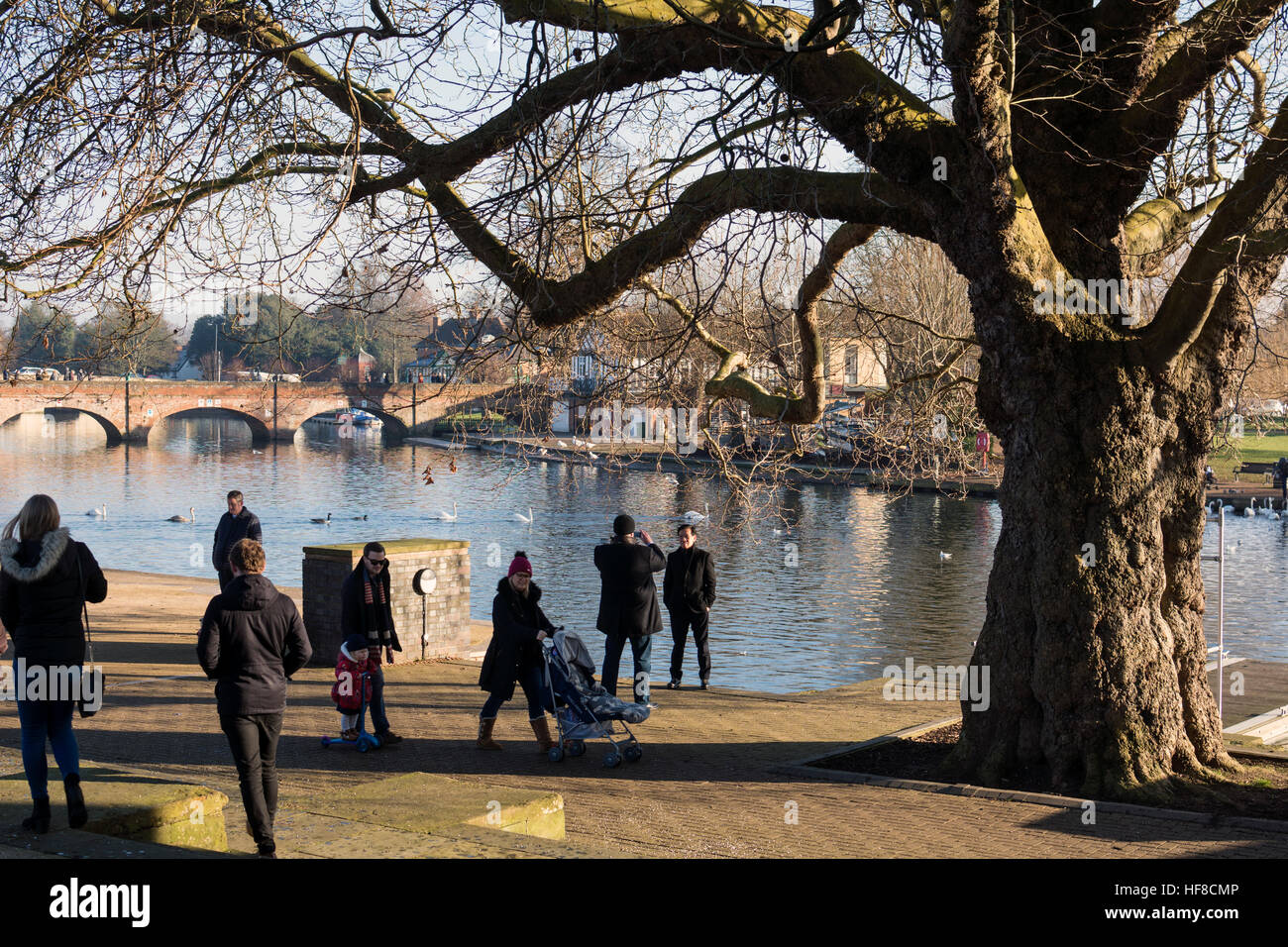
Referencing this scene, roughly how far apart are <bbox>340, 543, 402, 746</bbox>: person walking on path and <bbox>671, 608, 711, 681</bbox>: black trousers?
4.02m

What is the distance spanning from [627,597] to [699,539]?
79.7 feet

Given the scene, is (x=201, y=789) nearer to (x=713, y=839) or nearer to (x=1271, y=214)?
(x=713, y=839)

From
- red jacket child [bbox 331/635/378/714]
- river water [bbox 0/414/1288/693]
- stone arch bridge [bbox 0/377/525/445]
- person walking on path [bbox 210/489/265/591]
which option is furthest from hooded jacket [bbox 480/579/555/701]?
stone arch bridge [bbox 0/377/525/445]

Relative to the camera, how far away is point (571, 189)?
1080cm

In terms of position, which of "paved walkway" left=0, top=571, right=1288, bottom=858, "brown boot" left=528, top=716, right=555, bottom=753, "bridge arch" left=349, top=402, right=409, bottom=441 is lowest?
"paved walkway" left=0, top=571, right=1288, bottom=858

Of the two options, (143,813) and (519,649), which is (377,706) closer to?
(519,649)

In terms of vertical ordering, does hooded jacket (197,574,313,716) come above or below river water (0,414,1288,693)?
above

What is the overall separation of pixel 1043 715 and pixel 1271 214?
3.80 metres

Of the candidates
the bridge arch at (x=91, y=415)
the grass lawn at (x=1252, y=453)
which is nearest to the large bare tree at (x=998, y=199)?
the grass lawn at (x=1252, y=453)

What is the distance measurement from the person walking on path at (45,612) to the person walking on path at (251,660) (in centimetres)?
69

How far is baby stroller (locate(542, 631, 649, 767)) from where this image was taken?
9805mm

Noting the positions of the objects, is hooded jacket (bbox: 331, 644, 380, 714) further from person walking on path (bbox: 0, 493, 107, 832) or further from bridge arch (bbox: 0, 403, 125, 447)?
bridge arch (bbox: 0, 403, 125, 447)

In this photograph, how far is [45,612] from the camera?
666cm
